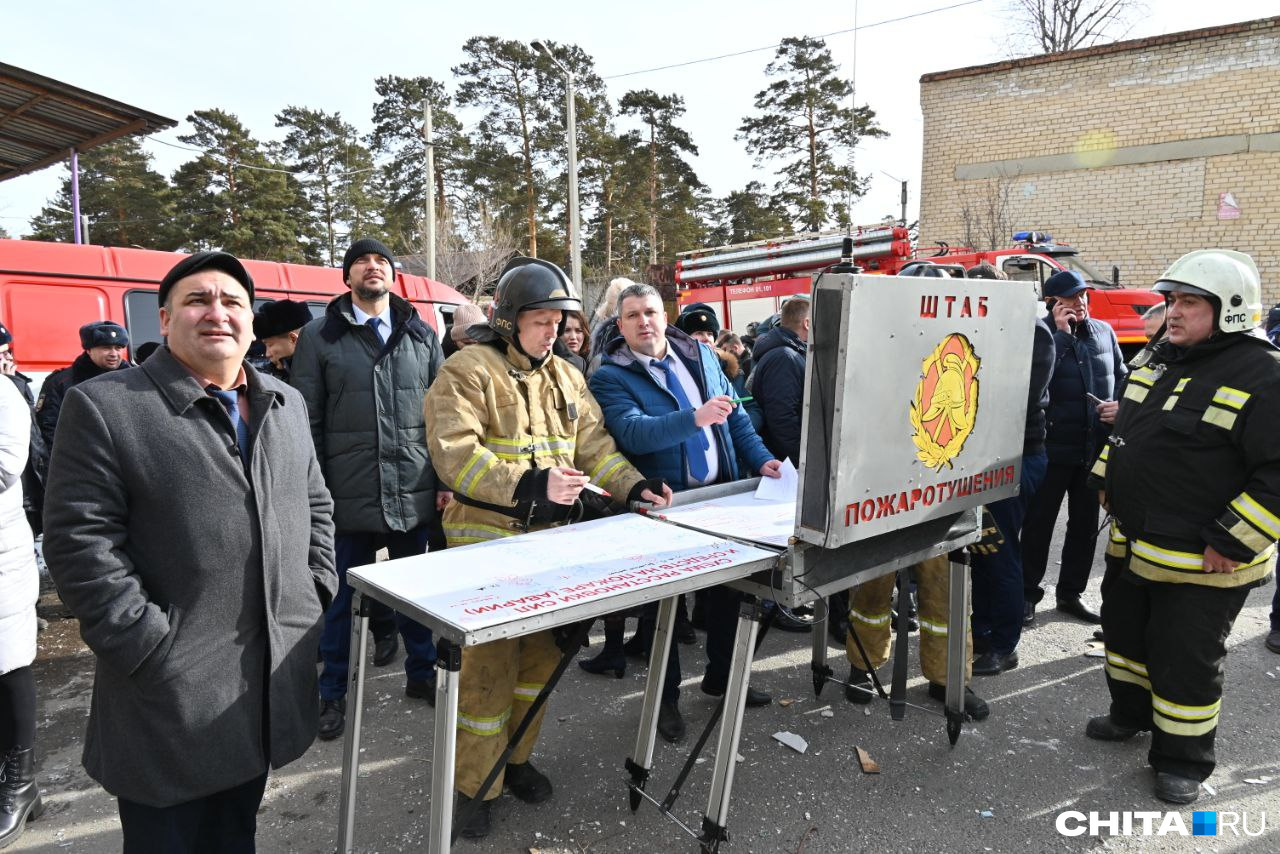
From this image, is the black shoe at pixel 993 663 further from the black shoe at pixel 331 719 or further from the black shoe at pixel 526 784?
the black shoe at pixel 331 719

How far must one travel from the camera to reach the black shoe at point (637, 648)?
4250mm

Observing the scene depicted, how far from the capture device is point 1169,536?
2.86m

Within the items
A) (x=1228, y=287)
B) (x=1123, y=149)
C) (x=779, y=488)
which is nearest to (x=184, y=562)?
(x=779, y=488)

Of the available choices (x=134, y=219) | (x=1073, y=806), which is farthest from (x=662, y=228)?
(x=1073, y=806)

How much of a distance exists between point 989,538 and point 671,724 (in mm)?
1809

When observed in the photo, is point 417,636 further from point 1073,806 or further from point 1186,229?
point 1186,229

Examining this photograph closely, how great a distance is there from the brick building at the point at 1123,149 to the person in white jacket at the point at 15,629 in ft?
71.0

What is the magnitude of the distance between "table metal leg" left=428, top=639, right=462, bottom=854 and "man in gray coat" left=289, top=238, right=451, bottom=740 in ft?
5.62

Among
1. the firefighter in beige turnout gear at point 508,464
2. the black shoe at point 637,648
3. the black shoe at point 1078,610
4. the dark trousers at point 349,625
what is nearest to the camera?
the firefighter in beige turnout gear at point 508,464

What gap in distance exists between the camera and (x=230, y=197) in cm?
3009

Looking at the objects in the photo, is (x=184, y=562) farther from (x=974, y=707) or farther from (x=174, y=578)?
(x=974, y=707)

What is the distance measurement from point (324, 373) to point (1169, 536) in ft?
11.9

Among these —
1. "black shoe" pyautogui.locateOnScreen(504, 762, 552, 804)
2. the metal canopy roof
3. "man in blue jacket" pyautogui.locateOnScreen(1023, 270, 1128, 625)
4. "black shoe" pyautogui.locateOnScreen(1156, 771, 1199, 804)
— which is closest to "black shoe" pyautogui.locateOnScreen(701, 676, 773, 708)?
"black shoe" pyautogui.locateOnScreen(504, 762, 552, 804)

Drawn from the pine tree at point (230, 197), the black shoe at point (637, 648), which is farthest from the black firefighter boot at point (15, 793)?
the pine tree at point (230, 197)
